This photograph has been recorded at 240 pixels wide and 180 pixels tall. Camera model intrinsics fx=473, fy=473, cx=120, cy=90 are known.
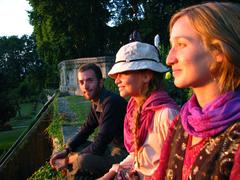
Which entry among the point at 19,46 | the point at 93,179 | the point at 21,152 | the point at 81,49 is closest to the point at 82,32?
the point at 81,49

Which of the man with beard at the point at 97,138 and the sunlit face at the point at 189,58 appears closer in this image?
the sunlit face at the point at 189,58

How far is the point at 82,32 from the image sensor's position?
1334 inches

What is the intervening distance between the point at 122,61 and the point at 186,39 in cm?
127

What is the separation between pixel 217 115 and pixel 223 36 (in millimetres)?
331

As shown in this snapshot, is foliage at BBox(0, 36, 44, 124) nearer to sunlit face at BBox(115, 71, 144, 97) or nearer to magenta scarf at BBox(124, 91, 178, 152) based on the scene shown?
sunlit face at BBox(115, 71, 144, 97)

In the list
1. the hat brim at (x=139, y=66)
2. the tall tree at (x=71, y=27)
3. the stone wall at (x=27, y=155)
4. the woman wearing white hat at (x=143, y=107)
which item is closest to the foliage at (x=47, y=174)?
the stone wall at (x=27, y=155)

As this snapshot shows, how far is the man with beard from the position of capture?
165 inches

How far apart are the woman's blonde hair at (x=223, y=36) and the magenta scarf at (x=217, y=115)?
58mm

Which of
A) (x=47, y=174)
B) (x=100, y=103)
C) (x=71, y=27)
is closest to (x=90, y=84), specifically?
(x=100, y=103)

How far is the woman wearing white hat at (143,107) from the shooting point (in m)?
3.08

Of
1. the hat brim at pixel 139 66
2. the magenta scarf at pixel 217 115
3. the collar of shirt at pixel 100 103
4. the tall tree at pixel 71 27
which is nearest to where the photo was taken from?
the magenta scarf at pixel 217 115

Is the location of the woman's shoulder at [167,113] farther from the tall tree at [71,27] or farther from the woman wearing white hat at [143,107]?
the tall tree at [71,27]

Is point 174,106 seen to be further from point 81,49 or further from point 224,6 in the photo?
point 81,49

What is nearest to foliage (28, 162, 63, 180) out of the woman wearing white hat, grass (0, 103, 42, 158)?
the woman wearing white hat
